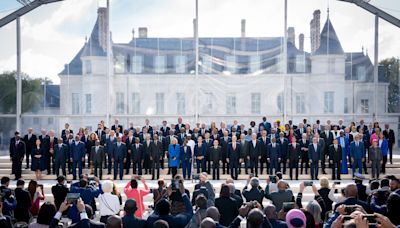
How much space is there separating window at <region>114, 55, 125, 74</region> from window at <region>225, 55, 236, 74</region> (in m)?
4.66

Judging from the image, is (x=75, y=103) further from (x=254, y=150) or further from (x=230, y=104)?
(x=254, y=150)

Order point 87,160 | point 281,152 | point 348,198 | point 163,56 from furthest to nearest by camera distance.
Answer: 1. point 163,56
2. point 87,160
3. point 281,152
4. point 348,198

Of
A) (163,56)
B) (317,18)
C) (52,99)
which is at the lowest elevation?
(52,99)

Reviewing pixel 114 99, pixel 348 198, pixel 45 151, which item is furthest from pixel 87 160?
pixel 348 198

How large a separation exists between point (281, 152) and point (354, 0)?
8.36 meters

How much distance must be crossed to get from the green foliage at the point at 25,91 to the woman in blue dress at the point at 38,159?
5478mm

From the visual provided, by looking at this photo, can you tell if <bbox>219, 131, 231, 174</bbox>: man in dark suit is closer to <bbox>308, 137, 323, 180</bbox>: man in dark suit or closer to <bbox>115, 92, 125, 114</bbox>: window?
<bbox>308, 137, 323, 180</bbox>: man in dark suit

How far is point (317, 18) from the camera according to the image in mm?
25406

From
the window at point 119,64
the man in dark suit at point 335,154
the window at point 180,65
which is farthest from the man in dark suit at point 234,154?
the window at point 119,64

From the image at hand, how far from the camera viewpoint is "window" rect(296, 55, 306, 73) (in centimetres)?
2531

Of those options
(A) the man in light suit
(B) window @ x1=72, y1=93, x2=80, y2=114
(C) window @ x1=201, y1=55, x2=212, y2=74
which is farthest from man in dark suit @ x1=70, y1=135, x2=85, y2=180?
(A) the man in light suit

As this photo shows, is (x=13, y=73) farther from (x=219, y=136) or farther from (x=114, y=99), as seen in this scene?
(x=219, y=136)

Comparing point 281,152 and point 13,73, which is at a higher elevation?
point 13,73

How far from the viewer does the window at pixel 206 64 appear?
2555 cm
